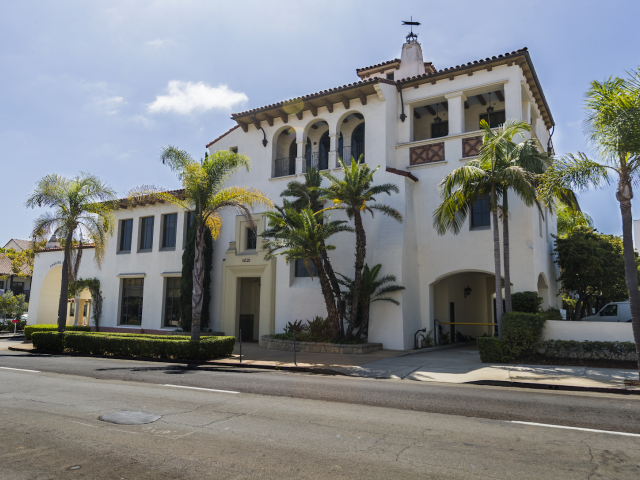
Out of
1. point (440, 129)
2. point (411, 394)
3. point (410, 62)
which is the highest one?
point (410, 62)

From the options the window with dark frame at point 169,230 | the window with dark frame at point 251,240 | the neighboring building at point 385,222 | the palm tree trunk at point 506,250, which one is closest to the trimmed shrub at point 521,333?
the palm tree trunk at point 506,250

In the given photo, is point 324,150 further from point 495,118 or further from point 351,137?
point 495,118

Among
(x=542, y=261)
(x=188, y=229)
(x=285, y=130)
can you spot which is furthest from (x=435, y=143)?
(x=188, y=229)

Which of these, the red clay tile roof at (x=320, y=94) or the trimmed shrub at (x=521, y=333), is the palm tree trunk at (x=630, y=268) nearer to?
the trimmed shrub at (x=521, y=333)

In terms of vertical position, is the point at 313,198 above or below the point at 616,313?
above

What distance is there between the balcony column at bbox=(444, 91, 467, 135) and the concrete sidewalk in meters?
9.07

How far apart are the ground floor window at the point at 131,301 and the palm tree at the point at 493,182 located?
17884 mm

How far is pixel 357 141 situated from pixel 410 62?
588 centimetres

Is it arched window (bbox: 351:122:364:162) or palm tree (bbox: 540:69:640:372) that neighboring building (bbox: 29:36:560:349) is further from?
palm tree (bbox: 540:69:640:372)

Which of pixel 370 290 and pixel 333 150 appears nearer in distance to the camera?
pixel 370 290

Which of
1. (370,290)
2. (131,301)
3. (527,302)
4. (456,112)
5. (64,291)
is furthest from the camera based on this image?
(131,301)

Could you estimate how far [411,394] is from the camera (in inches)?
342

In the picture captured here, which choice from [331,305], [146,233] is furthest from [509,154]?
[146,233]

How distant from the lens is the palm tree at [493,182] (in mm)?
13164
